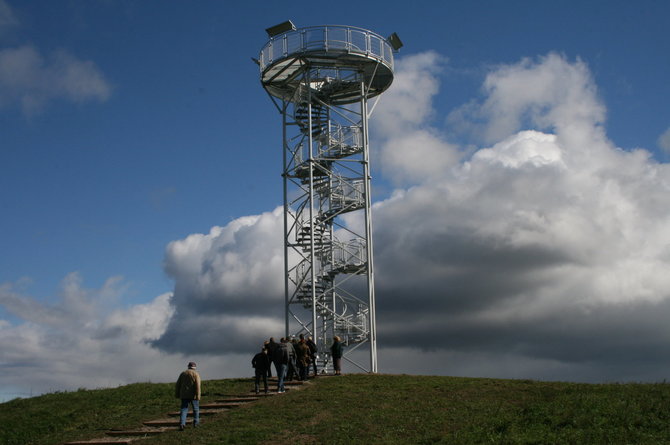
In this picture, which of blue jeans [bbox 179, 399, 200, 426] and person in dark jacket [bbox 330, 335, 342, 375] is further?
person in dark jacket [bbox 330, 335, 342, 375]

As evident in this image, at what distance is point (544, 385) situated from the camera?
80.0 feet

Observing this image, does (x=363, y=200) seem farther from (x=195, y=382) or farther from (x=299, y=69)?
(x=195, y=382)

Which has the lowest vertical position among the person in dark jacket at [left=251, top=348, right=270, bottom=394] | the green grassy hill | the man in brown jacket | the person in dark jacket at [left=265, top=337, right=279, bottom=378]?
the green grassy hill

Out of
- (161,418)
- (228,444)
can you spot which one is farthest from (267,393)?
(228,444)

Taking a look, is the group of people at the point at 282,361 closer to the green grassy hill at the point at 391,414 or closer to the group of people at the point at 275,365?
the group of people at the point at 275,365

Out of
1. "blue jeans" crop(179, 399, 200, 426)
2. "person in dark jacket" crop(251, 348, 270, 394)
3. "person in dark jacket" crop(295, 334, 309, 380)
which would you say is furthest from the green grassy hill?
"person in dark jacket" crop(251, 348, 270, 394)

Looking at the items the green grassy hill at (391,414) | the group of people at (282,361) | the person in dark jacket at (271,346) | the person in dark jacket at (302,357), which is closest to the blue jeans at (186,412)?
the green grassy hill at (391,414)

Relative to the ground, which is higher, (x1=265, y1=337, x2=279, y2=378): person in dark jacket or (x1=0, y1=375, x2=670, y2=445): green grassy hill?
(x1=265, y1=337, x2=279, y2=378): person in dark jacket

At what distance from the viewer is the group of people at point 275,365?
2028cm

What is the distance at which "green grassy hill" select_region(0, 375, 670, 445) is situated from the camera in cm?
1817

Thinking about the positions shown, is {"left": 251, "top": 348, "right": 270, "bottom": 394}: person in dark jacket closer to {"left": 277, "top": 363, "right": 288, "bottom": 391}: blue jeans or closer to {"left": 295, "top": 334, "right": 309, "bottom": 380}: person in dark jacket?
{"left": 277, "top": 363, "right": 288, "bottom": 391}: blue jeans

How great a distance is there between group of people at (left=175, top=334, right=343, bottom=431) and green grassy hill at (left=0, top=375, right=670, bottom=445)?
2.02ft

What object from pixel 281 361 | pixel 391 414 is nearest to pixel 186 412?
pixel 281 361

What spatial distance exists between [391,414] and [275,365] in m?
5.84
